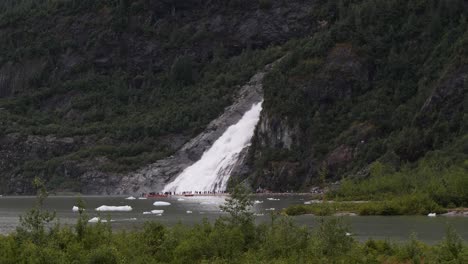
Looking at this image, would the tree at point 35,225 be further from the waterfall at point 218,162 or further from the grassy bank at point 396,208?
the waterfall at point 218,162

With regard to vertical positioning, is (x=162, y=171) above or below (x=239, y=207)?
above

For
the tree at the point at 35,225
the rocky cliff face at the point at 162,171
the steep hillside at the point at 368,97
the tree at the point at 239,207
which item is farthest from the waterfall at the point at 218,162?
the tree at the point at 35,225

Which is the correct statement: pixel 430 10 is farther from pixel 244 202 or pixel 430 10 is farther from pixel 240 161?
pixel 244 202

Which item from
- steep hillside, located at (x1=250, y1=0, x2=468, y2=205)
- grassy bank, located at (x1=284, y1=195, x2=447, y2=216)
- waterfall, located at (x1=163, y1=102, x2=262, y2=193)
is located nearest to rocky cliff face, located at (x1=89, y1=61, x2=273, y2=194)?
waterfall, located at (x1=163, y1=102, x2=262, y2=193)

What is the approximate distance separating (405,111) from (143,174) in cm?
6345

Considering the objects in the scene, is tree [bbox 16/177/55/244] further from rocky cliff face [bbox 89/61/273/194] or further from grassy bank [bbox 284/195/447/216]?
rocky cliff face [bbox 89/61/273/194]

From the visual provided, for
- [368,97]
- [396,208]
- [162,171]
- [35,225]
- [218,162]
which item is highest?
[368,97]

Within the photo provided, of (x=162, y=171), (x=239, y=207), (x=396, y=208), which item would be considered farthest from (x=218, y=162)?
(x=239, y=207)

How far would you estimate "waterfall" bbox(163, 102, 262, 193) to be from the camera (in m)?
163

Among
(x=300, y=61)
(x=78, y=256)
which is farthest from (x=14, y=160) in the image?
(x=78, y=256)

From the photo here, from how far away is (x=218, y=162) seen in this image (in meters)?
168

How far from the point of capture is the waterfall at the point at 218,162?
163m

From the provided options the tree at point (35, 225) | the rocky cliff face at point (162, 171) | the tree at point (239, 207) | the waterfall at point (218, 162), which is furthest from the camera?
the rocky cliff face at point (162, 171)

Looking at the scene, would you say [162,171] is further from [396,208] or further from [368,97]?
[396,208]
